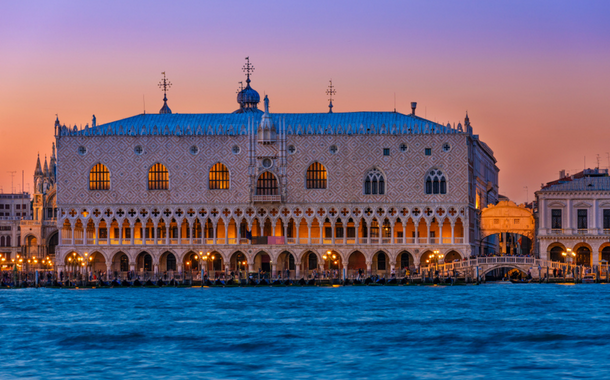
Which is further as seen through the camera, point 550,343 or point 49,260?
point 49,260

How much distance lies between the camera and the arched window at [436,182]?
236 feet

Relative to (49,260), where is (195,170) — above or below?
above

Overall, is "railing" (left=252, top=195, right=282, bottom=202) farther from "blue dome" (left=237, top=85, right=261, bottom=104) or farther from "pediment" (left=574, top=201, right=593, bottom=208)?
"pediment" (left=574, top=201, right=593, bottom=208)

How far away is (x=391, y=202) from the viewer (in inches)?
2837

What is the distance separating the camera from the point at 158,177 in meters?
73.9

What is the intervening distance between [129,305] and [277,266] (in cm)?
2449

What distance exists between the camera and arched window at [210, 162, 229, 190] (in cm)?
7338

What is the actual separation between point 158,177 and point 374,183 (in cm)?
1399

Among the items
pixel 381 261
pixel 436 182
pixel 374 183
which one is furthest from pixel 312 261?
pixel 436 182

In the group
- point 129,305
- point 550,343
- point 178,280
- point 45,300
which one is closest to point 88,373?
point 550,343

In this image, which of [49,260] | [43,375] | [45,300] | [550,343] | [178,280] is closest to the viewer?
[43,375]

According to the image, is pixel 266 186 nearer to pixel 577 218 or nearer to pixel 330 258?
pixel 330 258

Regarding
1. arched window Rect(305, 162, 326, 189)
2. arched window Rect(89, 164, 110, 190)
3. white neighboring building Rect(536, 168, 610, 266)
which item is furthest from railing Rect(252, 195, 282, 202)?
white neighboring building Rect(536, 168, 610, 266)

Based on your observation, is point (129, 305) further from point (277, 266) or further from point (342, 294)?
point (277, 266)
